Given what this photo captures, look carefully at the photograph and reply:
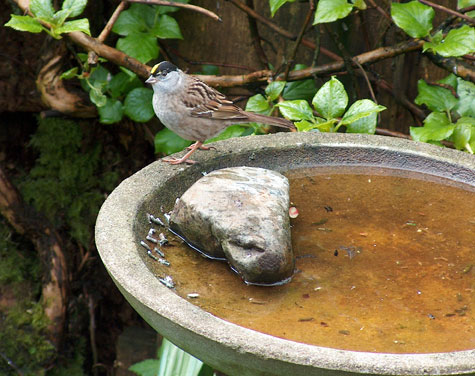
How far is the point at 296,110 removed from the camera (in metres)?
3.04

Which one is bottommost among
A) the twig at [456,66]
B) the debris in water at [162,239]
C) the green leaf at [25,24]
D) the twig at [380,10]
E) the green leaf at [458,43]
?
the debris in water at [162,239]

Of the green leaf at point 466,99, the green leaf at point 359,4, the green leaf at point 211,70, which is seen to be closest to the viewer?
the green leaf at point 466,99

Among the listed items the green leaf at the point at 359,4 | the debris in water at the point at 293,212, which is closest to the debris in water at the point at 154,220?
the debris in water at the point at 293,212

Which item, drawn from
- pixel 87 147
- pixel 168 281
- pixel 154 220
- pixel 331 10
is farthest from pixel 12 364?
pixel 331 10

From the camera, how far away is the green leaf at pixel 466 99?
3.33 m

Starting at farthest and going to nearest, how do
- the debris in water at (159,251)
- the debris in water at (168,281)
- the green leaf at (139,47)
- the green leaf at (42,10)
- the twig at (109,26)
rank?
the green leaf at (139,47) → the twig at (109,26) → the green leaf at (42,10) → the debris in water at (159,251) → the debris in water at (168,281)

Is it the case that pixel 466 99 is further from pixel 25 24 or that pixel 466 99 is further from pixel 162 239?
pixel 25 24

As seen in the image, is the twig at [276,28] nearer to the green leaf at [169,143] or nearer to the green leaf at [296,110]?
the green leaf at [169,143]

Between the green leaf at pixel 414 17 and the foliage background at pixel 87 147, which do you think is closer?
the green leaf at pixel 414 17

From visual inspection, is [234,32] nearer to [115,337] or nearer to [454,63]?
[454,63]

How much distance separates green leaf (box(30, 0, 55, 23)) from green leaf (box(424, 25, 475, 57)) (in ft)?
5.93

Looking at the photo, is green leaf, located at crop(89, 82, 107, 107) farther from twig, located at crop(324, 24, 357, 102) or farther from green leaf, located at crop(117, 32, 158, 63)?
twig, located at crop(324, 24, 357, 102)

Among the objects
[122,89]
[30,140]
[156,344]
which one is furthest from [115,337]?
[122,89]

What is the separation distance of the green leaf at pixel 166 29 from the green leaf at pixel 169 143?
1.76ft
